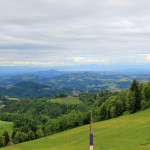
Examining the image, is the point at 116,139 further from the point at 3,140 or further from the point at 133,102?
the point at 3,140

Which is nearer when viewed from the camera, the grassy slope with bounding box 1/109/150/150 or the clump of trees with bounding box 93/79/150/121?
the grassy slope with bounding box 1/109/150/150

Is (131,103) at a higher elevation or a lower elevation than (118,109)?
higher

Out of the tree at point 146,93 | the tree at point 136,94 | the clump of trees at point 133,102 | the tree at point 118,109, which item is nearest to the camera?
the clump of trees at point 133,102

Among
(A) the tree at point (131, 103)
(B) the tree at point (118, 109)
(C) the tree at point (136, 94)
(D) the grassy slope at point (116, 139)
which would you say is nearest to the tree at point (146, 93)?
(C) the tree at point (136, 94)

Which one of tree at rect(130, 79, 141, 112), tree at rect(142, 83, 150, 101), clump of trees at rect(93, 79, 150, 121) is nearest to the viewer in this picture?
clump of trees at rect(93, 79, 150, 121)

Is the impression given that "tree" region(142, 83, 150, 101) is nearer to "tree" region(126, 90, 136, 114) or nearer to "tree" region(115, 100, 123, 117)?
"tree" region(126, 90, 136, 114)

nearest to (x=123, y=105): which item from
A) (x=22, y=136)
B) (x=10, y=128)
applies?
(x=22, y=136)

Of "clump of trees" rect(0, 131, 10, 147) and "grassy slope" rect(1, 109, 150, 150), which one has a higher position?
"grassy slope" rect(1, 109, 150, 150)

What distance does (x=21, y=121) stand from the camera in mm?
168625

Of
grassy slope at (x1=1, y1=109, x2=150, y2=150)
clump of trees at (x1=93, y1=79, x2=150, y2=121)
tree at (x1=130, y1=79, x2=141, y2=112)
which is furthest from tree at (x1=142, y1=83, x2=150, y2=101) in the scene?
grassy slope at (x1=1, y1=109, x2=150, y2=150)

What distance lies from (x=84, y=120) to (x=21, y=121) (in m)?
101

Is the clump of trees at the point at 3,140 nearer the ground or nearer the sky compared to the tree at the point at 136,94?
nearer the ground

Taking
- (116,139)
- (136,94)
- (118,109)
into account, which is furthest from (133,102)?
(116,139)

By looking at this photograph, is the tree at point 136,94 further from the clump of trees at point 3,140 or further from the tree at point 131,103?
the clump of trees at point 3,140
